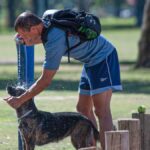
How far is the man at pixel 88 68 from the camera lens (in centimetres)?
854

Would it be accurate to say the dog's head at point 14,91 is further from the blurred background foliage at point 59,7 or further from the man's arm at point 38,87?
the blurred background foliage at point 59,7

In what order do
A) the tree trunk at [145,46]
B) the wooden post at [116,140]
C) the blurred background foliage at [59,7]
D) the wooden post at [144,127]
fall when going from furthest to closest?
the blurred background foliage at [59,7]
the tree trunk at [145,46]
the wooden post at [144,127]
the wooden post at [116,140]

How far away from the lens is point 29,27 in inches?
334

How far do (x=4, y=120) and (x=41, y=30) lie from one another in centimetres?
461

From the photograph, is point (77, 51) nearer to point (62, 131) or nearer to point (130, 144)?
point (62, 131)

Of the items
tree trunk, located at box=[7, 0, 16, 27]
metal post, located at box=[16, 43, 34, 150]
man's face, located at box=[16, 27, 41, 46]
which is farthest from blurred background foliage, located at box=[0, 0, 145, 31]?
man's face, located at box=[16, 27, 41, 46]

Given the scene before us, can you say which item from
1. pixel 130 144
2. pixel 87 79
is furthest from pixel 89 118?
pixel 130 144

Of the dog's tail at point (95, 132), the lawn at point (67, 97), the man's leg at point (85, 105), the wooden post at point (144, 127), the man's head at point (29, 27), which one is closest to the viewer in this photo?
the man's head at point (29, 27)

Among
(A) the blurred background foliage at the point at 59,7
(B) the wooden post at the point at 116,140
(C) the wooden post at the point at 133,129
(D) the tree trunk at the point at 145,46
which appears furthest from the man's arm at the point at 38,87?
(A) the blurred background foliage at the point at 59,7

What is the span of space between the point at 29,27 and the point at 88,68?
974 millimetres

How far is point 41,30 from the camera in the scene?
28.1ft

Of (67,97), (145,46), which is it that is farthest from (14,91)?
(145,46)

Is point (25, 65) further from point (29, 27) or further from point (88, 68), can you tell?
point (29, 27)

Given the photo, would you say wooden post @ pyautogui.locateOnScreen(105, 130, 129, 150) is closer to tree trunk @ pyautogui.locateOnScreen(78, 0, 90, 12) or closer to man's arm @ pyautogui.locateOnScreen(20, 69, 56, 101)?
man's arm @ pyautogui.locateOnScreen(20, 69, 56, 101)
